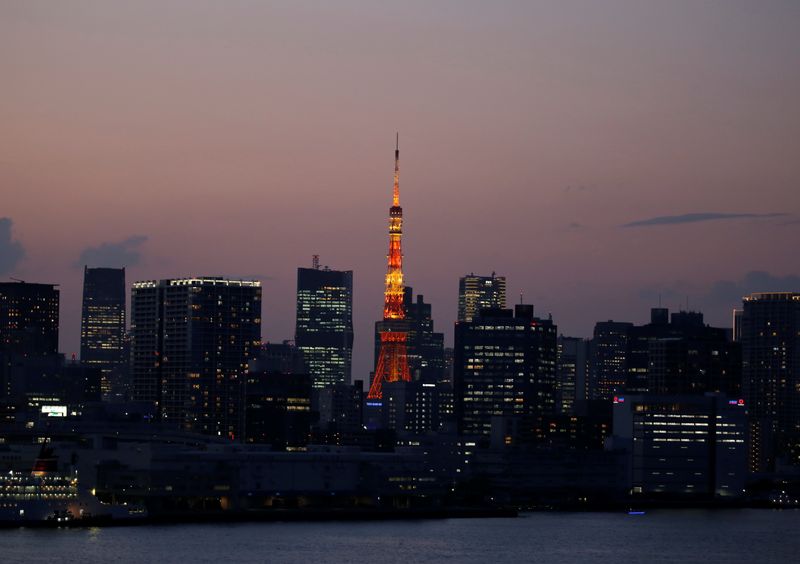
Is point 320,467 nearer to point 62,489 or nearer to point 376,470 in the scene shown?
point 376,470

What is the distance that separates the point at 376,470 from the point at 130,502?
2698 cm

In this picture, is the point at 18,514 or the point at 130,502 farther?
the point at 130,502

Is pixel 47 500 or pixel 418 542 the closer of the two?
pixel 418 542

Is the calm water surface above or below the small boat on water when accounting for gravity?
below

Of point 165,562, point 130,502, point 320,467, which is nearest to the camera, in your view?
point 165,562

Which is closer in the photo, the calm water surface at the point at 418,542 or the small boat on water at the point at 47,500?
the calm water surface at the point at 418,542

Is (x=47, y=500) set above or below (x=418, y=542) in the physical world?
above

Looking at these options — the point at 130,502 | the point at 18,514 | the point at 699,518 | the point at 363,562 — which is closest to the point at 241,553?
the point at 363,562

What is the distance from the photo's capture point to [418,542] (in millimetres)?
140375

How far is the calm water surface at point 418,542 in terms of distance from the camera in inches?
4865

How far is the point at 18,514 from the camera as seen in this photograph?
142375 mm

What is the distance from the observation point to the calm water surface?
405 ft

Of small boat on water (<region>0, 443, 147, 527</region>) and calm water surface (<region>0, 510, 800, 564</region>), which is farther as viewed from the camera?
small boat on water (<region>0, 443, 147, 527</region>)

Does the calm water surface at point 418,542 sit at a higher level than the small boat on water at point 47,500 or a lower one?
lower
